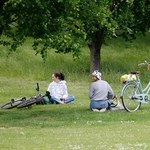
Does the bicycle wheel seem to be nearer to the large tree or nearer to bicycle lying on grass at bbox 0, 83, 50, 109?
A: the large tree

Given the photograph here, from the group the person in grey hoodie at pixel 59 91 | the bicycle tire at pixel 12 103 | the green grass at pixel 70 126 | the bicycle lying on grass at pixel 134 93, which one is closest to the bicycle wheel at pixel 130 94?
the bicycle lying on grass at pixel 134 93

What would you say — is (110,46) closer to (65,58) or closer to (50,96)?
(65,58)

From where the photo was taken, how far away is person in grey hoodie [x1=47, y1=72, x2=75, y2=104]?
21.6m

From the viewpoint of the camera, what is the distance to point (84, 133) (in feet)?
43.8

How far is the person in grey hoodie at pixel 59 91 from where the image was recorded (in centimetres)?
2156

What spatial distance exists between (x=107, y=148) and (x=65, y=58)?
36.7m

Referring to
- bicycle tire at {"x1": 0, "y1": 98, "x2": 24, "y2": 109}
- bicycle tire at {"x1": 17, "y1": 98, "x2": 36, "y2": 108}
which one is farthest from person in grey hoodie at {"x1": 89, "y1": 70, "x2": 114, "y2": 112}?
bicycle tire at {"x1": 0, "y1": 98, "x2": 24, "y2": 109}

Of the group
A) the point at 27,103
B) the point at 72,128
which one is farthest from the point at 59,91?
the point at 72,128

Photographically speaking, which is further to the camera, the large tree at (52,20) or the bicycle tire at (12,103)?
the bicycle tire at (12,103)

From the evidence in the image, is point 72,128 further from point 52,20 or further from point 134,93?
point 134,93

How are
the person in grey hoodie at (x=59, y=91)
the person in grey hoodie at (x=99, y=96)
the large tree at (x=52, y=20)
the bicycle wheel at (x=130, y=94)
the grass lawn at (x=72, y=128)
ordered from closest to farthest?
the grass lawn at (x=72, y=128) < the large tree at (x=52, y=20) < the bicycle wheel at (x=130, y=94) < the person in grey hoodie at (x=99, y=96) < the person in grey hoodie at (x=59, y=91)

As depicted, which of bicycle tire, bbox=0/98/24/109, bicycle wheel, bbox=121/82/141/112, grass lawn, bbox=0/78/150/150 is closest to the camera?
grass lawn, bbox=0/78/150/150

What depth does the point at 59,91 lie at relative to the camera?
858 inches

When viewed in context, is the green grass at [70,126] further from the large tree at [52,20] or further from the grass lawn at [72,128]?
the large tree at [52,20]
